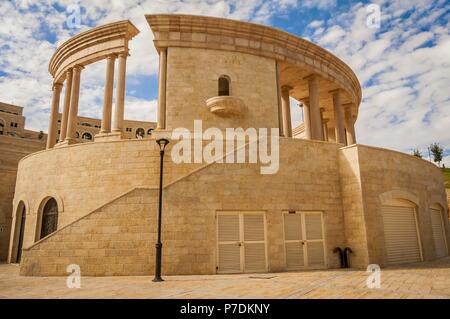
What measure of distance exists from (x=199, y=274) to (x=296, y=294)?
4.62 m

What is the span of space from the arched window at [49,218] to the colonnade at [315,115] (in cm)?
1339

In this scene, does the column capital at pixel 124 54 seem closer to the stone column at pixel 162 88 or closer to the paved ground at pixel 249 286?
the stone column at pixel 162 88

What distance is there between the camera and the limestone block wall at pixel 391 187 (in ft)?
42.9

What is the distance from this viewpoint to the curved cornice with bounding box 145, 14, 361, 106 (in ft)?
62.7

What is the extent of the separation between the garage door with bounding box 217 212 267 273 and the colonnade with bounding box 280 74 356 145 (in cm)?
935

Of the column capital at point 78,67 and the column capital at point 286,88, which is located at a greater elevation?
the column capital at point 286,88

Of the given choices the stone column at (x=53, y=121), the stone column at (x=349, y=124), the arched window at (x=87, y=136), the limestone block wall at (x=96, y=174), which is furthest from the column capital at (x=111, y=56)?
the arched window at (x=87, y=136)

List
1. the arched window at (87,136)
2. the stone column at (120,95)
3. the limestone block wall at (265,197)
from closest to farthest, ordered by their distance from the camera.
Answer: the limestone block wall at (265,197) < the stone column at (120,95) < the arched window at (87,136)

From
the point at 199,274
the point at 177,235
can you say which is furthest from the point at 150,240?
the point at 199,274

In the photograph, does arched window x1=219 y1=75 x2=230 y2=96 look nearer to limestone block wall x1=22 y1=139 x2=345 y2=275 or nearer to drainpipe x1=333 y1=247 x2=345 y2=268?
limestone block wall x1=22 y1=139 x2=345 y2=275

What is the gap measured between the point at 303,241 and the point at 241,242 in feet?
8.40

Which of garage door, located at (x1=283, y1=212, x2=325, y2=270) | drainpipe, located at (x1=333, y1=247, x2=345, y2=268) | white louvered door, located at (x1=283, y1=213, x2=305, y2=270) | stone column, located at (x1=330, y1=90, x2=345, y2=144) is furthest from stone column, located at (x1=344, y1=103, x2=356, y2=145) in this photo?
white louvered door, located at (x1=283, y1=213, x2=305, y2=270)

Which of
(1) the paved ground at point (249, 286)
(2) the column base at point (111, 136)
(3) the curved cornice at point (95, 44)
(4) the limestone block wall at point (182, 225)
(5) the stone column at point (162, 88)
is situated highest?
(3) the curved cornice at point (95, 44)
